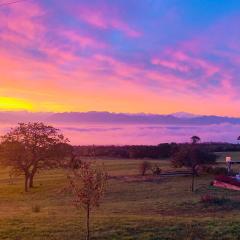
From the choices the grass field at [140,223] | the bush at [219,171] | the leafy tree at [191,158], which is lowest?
the grass field at [140,223]

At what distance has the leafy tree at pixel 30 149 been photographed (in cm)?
6762

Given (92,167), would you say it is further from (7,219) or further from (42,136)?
(42,136)

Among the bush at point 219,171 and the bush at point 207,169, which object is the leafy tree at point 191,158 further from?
the bush at point 219,171

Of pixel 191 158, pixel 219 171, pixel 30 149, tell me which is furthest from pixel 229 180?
pixel 30 149

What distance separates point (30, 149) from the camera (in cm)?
6800

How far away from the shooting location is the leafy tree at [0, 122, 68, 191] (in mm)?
67625

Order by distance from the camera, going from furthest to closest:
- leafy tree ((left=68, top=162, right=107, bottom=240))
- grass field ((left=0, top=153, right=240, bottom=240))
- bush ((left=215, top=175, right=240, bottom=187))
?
bush ((left=215, top=175, right=240, bottom=187)) → leafy tree ((left=68, top=162, right=107, bottom=240)) → grass field ((left=0, top=153, right=240, bottom=240))

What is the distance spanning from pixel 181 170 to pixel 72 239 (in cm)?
5029

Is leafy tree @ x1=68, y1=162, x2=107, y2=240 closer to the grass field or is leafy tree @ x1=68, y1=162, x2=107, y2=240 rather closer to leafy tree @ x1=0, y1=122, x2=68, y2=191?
the grass field

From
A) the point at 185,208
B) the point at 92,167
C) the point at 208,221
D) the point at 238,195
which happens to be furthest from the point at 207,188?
the point at 92,167

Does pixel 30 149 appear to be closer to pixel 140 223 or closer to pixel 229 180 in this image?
pixel 229 180

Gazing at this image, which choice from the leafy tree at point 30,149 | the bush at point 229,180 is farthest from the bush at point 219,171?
the leafy tree at point 30,149

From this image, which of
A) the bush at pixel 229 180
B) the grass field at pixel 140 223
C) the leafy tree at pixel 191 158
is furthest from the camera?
the leafy tree at pixel 191 158

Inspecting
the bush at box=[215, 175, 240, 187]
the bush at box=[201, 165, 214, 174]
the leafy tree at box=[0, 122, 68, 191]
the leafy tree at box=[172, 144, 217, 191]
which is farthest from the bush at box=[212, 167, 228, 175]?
the leafy tree at box=[0, 122, 68, 191]
